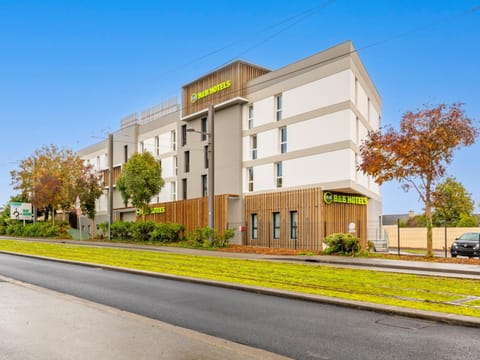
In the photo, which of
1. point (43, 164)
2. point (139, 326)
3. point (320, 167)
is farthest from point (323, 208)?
point (43, 164)

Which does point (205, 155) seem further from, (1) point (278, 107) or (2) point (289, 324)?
(2) point (289, 324)

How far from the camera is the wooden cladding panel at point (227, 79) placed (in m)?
37.9

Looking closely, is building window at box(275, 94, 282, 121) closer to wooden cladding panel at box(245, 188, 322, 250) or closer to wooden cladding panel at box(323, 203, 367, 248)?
wooden cladding panel at box(245, 188, 322, 250)

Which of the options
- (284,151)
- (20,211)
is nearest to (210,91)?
A: (284,151)

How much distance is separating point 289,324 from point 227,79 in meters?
32.7

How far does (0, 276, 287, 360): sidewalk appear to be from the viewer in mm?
5766

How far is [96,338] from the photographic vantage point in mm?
6570

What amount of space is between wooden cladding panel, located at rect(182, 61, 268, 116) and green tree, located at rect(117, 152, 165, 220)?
603 cm

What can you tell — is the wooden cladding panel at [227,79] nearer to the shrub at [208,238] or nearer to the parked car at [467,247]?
the shrub at [208,238]

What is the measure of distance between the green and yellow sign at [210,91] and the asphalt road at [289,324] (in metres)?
28.1

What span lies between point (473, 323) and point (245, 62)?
32.5 m

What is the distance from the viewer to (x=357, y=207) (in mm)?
35156

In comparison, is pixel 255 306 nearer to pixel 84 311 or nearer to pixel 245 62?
pixel 84 311

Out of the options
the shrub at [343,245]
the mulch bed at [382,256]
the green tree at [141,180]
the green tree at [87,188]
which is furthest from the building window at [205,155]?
the shrub at [343,245]
